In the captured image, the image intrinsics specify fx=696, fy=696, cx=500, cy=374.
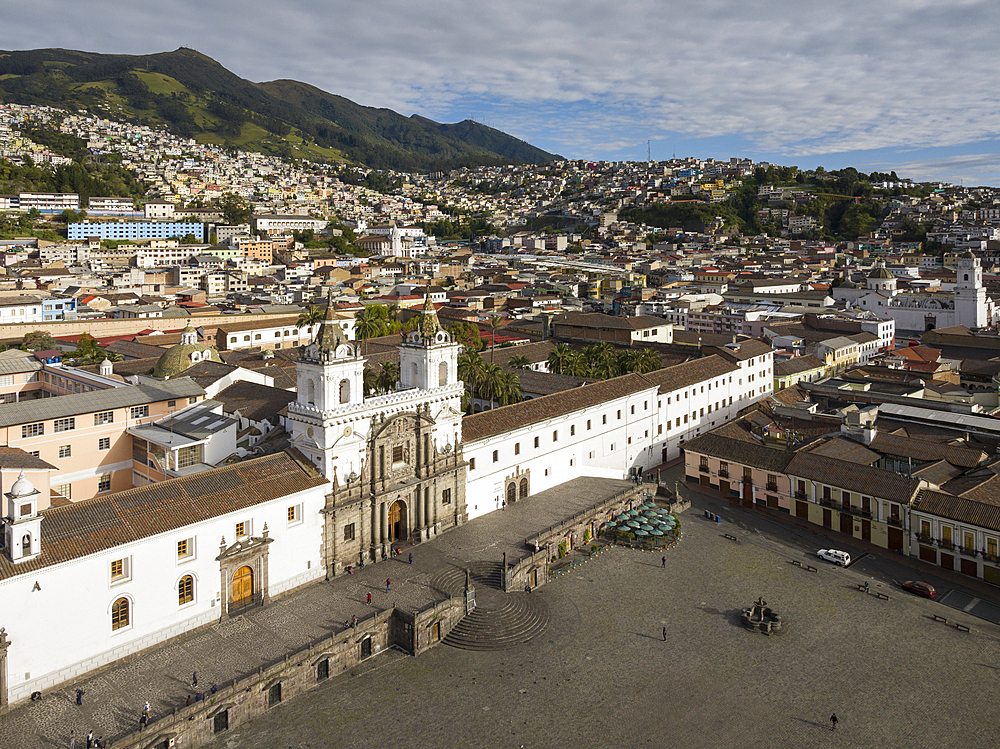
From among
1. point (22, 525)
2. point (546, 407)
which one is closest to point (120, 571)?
point (22, 525)

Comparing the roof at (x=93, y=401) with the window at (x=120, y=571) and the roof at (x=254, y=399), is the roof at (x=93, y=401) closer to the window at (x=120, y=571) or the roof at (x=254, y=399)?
the roof at (x=254, y=399)

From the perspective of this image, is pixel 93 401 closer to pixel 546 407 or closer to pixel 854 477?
pixel 546 407

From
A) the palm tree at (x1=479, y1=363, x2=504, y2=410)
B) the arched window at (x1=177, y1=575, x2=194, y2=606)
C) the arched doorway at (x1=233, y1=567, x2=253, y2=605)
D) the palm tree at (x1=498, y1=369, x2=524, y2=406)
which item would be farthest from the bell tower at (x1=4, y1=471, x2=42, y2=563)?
the palm tree at (x1=498, y1=369, x2=524, y2=406)

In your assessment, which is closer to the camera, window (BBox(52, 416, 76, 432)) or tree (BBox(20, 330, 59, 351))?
window (BBox(52, 416, 76, 432))

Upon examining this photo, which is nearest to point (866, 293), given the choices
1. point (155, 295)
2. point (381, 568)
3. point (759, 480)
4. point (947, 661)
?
point (759, 480)

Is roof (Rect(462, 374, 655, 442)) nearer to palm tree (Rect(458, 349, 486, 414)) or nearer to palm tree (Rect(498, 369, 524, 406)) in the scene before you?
palm tree (Rect(498, 369, 524, 406))

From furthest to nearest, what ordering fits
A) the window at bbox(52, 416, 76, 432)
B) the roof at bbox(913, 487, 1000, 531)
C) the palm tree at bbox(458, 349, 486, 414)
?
the palm tree at bbox(458, 349, 486, 414) < the window at bbox(52, 416, 76, 432) < the roof at bbox(913, 487, 1000, 531)
